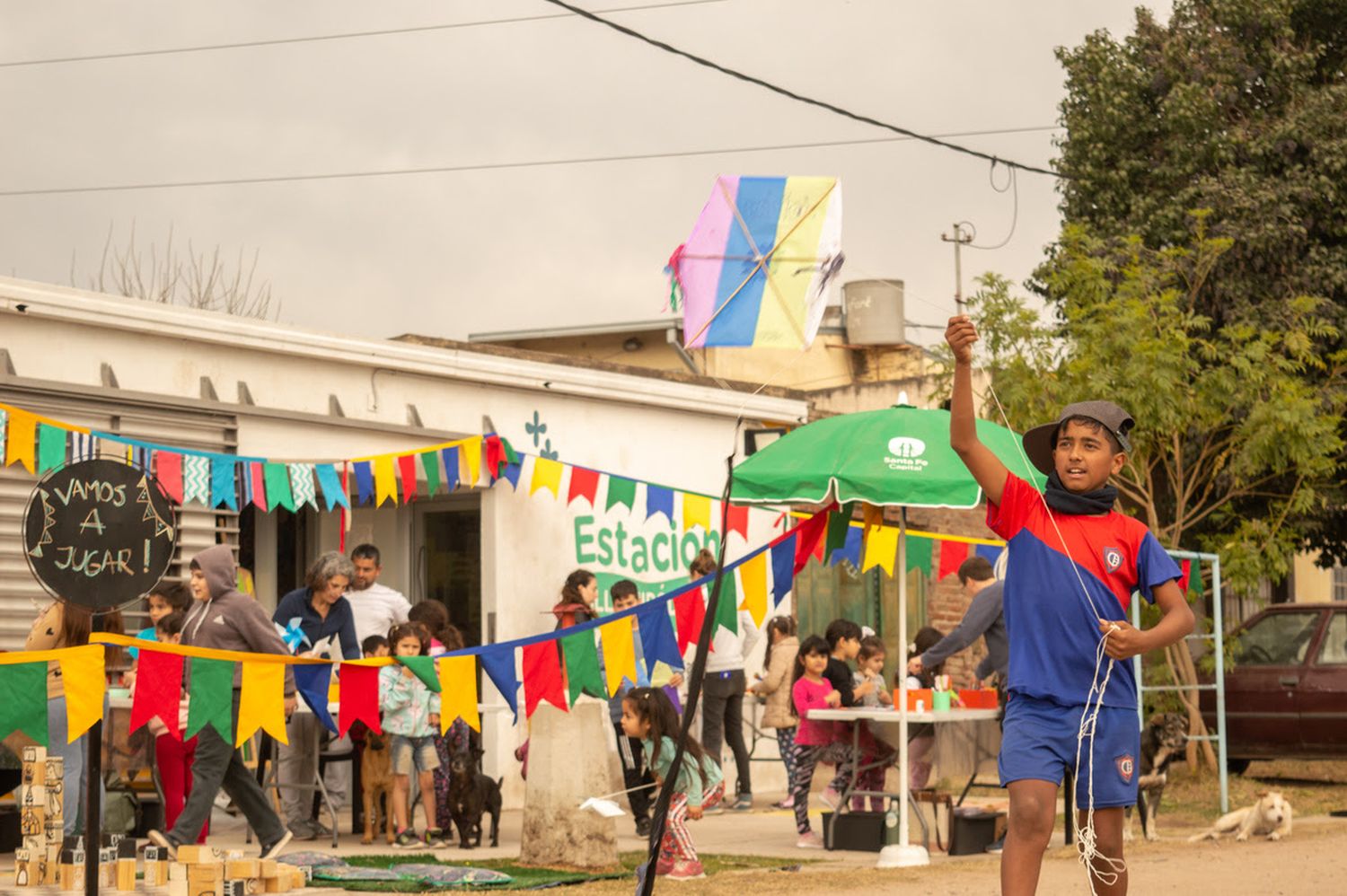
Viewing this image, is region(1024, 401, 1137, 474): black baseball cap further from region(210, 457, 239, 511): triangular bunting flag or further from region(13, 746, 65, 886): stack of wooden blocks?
region(210, 457, 239, 511): triangular bunting flag

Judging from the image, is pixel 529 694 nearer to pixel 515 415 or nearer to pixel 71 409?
pixel 71 409

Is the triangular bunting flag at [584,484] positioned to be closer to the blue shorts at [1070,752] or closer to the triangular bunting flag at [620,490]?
the triangular bunting flag at [620,490]

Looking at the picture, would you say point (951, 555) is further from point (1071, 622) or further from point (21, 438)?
point (1071, 622)

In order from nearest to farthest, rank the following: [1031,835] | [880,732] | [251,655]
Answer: [1031,835]
[251,655]
[880,732]

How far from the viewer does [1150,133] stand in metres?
20.7

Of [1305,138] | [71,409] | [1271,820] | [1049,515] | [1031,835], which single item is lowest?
[1271,820]

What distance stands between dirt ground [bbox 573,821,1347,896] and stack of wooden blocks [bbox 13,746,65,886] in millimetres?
2641

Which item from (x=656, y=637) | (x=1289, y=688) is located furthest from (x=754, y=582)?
(x=1289, y=688)

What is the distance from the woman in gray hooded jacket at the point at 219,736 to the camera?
1020 centimetres

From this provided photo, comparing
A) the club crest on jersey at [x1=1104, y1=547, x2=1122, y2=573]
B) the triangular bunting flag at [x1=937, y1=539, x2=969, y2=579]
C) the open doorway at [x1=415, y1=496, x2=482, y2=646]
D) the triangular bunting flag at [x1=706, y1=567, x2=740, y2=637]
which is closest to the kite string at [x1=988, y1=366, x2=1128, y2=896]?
the club crest on jersey at [x1=1104, y1=547, x2=1122, y2=573]

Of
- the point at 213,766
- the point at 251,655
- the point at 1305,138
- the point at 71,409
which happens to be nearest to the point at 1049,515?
the point at 251,655

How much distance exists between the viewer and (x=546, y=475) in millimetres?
15570

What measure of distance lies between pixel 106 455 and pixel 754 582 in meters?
4.71

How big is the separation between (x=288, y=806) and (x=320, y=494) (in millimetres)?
2835
